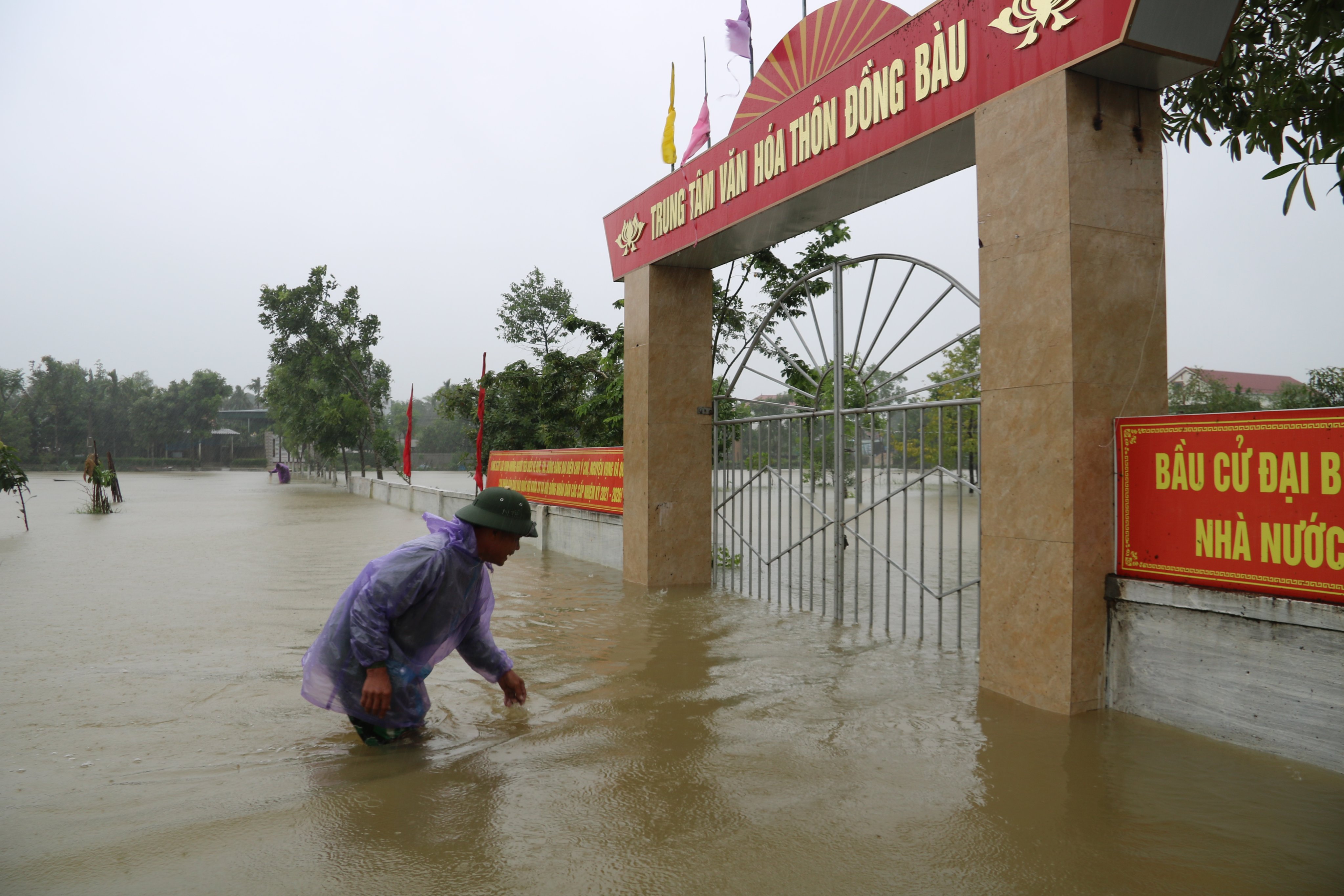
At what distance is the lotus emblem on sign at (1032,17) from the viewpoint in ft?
→ 13.8

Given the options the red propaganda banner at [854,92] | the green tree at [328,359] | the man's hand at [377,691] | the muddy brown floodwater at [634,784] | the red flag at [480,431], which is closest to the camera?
the muddy brown floodwater at [634,784]

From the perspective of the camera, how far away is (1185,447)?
3943mm

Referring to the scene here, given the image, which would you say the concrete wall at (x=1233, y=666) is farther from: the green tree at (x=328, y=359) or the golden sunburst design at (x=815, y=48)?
the green tree at (x=328, y=359)

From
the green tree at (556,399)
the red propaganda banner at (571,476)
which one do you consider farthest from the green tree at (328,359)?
the red propaganda banner at (571,476)

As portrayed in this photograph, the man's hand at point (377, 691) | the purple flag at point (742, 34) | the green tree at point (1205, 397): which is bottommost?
the man's hand at point (377, 691)

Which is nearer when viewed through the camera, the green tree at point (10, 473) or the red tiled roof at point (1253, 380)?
the green tree at point (10, 473)

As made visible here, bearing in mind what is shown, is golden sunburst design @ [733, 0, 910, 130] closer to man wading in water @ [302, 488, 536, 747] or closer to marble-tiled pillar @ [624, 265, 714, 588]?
marble-tiled pillar @ [624, 265, 714, 588]

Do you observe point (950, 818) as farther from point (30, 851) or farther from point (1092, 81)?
point (1092, 81)

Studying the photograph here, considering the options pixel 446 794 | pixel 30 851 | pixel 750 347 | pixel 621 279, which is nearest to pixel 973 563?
pixel 750 347

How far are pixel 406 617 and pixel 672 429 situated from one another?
220 inches

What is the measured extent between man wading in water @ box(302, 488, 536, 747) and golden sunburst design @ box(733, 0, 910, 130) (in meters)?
4.53

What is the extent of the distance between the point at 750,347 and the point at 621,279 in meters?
2.37

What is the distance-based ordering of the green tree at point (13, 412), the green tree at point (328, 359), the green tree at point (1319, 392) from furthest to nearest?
the green tree at point (13, 412) → the green tree at point (328, 359) → the green tree at point (1319, 392)

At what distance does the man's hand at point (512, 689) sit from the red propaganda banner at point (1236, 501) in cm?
323
